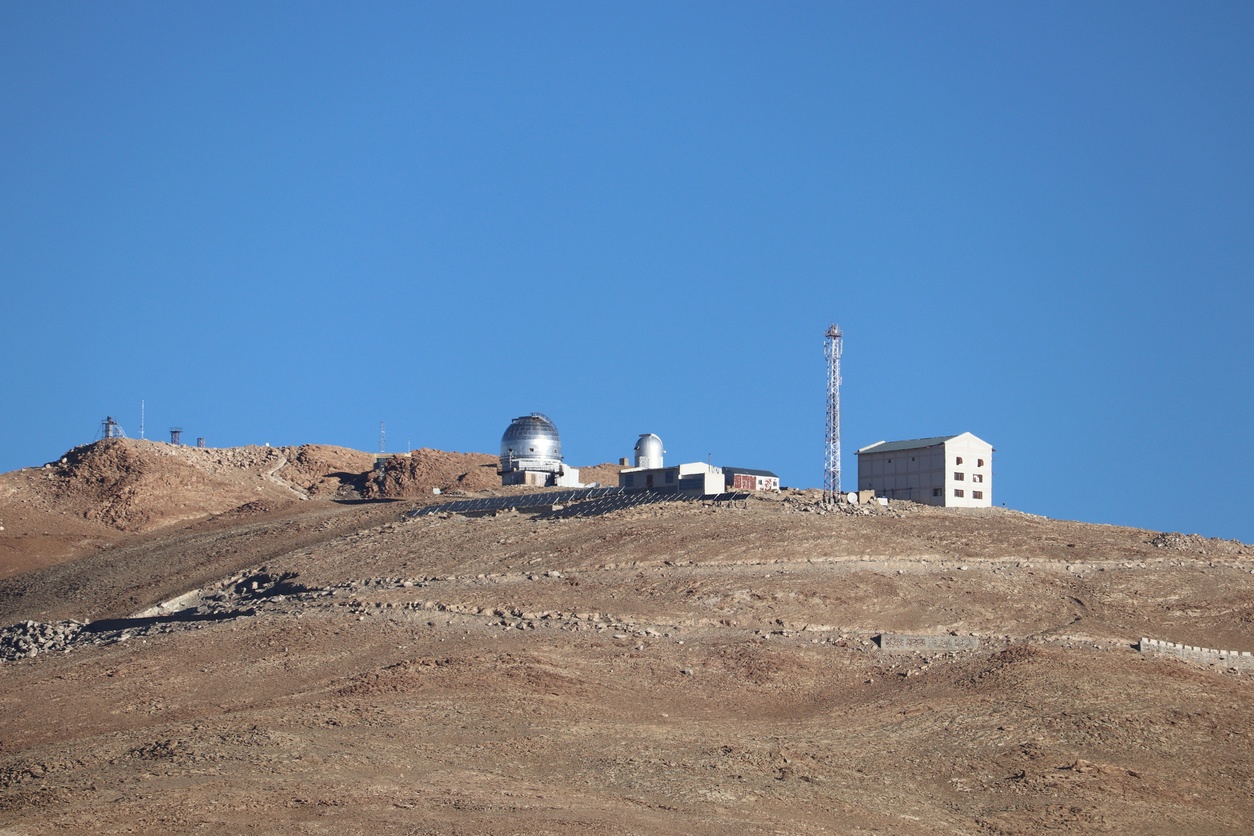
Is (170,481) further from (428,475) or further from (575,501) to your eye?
(575,501)

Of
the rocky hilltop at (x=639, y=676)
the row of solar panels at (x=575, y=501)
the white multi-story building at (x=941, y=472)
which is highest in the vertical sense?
the white multi-story building at (x=941, y=472)

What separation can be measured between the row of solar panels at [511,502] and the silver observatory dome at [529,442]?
14.2m

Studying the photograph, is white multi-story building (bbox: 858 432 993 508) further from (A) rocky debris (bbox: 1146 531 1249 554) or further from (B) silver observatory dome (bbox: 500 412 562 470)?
(B) silver observatory dome (bbox: 500 412 562 470)

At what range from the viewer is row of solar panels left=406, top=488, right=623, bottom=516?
221ft

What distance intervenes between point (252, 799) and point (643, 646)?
709 inches

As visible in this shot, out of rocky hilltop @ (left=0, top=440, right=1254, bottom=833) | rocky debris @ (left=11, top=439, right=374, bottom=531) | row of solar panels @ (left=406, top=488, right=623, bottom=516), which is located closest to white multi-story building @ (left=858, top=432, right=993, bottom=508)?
rocky hilltop @ (left=0, top=440, right=1254, bottom=833)

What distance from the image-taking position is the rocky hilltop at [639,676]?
84.4 feet

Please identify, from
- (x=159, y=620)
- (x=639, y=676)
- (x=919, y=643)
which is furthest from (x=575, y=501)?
(x=639, y=676)

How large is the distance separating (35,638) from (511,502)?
26312 millimetres

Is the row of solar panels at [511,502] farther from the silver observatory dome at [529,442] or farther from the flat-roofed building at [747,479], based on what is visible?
the silver observatory dome at [529,442]

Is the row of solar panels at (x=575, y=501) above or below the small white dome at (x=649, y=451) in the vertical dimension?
below

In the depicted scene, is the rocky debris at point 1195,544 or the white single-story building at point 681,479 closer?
the rocky debris at point 1195,544

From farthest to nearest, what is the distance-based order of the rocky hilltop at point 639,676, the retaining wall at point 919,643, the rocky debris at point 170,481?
1. the rocky debris at point 170,481
2. the retaining wall at point 919,643
3. the rocky hilltop at point 639,676

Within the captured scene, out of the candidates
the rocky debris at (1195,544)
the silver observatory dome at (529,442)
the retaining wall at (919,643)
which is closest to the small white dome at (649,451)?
the silver observatory dome at (529,442)
